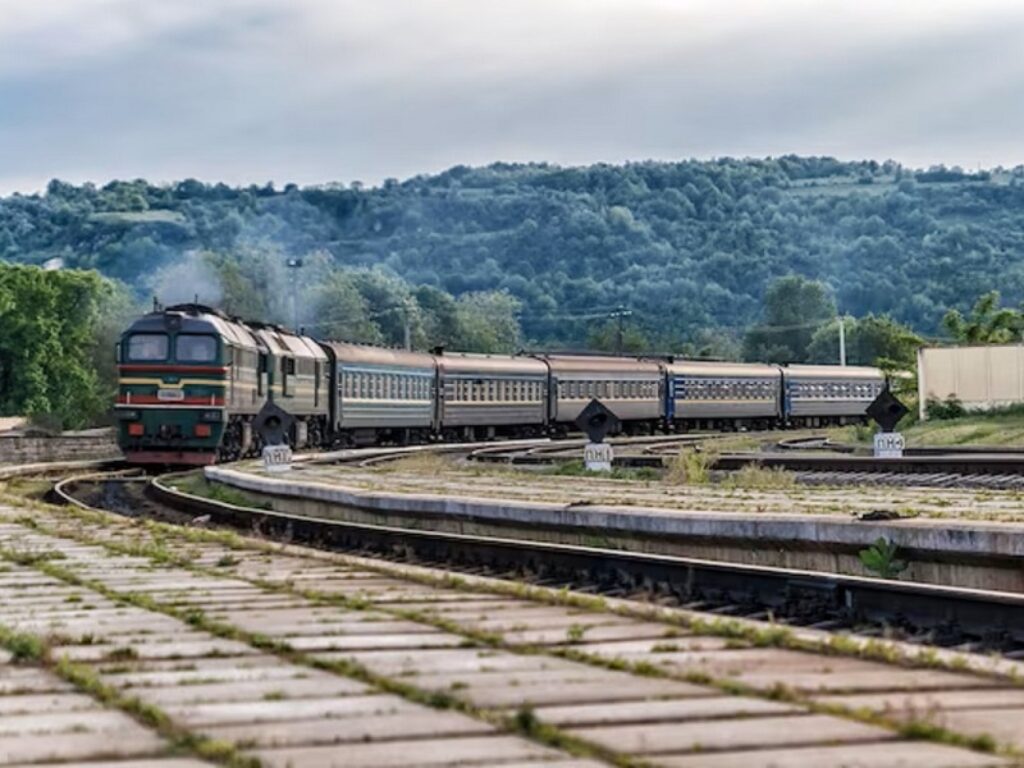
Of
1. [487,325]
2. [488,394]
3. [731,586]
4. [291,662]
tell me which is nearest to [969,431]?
[488,394]

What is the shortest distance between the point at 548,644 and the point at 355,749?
2743mm

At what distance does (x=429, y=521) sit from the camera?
20047mm

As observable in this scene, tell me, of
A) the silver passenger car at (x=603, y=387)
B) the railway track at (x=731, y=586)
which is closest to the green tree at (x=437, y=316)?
the silver passenger car at (x=603, y=387)

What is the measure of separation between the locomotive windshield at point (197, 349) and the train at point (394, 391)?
0.02 m

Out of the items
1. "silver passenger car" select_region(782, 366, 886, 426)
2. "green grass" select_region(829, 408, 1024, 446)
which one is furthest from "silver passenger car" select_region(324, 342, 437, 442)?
"silver passenger car" select_region(782, 366, 886, 426)

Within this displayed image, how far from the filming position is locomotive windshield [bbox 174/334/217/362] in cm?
3572

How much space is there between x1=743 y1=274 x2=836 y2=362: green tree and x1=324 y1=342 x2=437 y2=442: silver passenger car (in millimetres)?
99647

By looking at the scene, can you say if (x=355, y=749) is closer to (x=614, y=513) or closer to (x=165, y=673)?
(x=165, y=673)

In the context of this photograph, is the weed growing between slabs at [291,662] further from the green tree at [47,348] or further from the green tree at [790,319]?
the green tree at [790,319]

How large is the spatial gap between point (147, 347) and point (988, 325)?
38305 mm

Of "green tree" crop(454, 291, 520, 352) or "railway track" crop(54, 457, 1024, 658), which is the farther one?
"green tree" crop(454, 291, 520, 352)

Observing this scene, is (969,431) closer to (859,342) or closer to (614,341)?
(614,341)

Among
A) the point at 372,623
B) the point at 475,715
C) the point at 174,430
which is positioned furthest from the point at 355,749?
the point at 174,430

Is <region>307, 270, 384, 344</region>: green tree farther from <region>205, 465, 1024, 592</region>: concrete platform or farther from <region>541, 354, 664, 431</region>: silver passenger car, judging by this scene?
<region>205, 465, 1024, 592</region>: concrete platform
